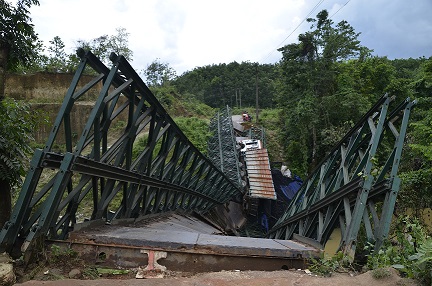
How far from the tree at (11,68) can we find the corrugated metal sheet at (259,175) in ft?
43.9

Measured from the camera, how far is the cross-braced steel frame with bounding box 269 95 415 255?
3662 millimetres

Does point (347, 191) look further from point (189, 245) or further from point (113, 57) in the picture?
point (113, 57)

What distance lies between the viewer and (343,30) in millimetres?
22203

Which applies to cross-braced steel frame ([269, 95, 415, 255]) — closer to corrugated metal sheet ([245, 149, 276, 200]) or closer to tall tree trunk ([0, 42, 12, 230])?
tall tree trunk ([0, 42, 12, 230])

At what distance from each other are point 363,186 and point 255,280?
73.2 inches

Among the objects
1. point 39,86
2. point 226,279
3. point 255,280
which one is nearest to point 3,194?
point 226,279

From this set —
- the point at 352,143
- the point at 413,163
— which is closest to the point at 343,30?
the point at 413,163

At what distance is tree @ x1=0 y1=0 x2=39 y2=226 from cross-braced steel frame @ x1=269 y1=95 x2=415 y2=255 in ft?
14.5

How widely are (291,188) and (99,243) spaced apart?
57.4 ft

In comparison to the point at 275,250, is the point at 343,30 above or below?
above

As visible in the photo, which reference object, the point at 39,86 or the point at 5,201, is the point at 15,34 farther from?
the point at 39,86

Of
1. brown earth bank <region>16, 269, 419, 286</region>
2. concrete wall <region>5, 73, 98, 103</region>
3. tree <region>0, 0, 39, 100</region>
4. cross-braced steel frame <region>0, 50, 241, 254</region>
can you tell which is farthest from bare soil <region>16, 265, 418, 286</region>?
concrete wall <region>5, 73, 98, 103</region>

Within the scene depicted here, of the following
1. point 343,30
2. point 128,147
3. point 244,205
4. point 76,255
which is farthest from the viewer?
point 343,30

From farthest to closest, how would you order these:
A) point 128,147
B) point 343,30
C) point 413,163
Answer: point 343,30 → point 413,163 → point 128,147
